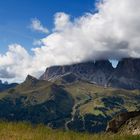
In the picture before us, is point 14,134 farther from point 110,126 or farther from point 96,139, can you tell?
point 110,126

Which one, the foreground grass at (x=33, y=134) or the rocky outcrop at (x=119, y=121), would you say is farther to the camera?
the rocky outcrop at (x=119, y=121)

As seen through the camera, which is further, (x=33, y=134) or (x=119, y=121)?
(x=119, y=121)

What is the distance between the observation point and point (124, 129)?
96.4ft

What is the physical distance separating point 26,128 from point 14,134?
1.51m

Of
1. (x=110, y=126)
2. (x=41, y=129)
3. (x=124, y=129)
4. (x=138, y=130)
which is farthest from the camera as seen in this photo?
(x=110, y=126)

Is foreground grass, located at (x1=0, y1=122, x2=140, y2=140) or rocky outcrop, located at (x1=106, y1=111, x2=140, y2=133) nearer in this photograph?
foreground grass, located at (x1=0, y1=122, x2=140, y2=140)

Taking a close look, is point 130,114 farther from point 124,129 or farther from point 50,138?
point 50,138

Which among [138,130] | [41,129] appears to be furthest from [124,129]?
[41,129]

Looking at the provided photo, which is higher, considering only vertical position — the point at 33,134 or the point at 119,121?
the point at 119,121

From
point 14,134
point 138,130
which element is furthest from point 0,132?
point 138,130

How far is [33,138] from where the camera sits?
1356cm

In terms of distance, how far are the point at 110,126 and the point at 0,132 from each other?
19.7 metres

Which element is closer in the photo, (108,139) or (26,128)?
(108,139)

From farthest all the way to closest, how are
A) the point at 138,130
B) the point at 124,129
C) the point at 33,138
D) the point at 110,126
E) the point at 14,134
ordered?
1. the point at 110,126
2. the point at 124,129
3. the point at 138,130
4. the point at 14,134
5. the point at 33,138
